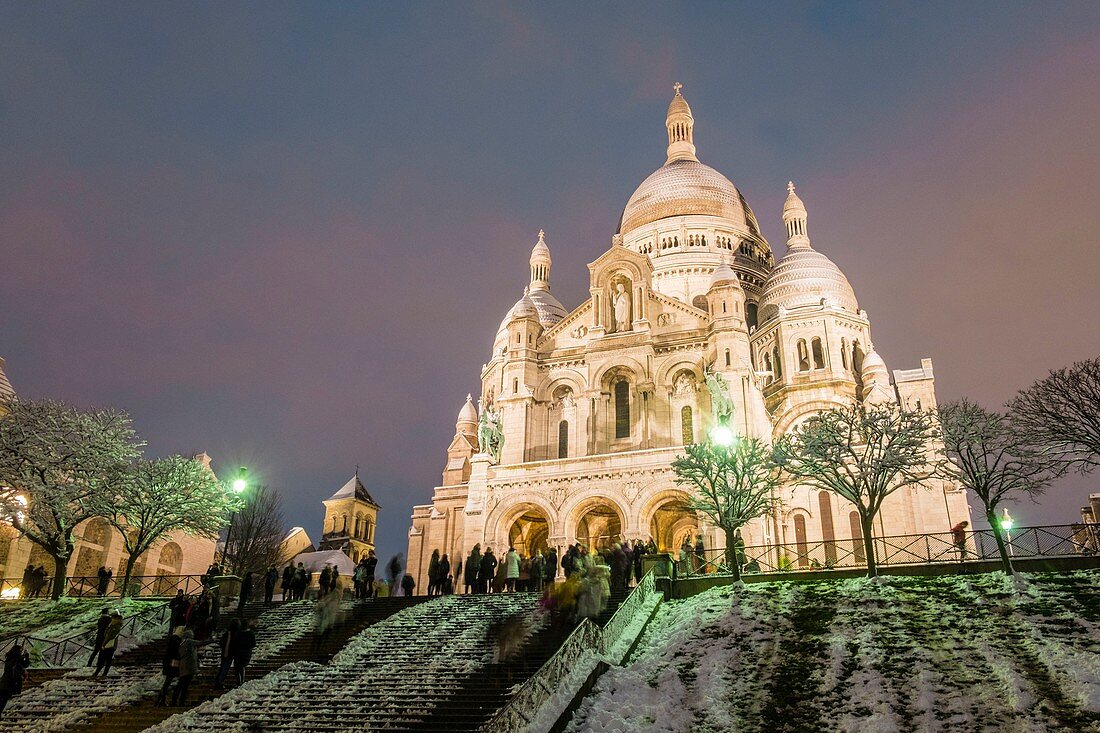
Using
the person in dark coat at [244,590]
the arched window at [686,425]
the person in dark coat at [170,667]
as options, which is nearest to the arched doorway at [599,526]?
the arched window at [686,425]

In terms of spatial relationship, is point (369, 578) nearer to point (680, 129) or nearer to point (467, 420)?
point (467, 420)

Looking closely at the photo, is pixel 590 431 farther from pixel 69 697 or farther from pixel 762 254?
pixel 762 254

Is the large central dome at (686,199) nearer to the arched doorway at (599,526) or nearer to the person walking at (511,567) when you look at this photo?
the arched doorway at (599,526)

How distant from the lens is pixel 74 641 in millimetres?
22578

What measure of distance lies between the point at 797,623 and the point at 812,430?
39.5 ft

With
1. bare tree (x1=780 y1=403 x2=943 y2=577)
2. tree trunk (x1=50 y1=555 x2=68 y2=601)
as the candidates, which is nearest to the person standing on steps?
tree trunk (x1=50 y1=555 x2=68 y2=601)

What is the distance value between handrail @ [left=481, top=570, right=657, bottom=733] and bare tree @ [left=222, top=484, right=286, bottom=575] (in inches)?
1401

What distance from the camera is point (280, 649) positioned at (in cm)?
2055

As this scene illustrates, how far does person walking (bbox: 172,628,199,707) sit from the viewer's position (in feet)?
54.9

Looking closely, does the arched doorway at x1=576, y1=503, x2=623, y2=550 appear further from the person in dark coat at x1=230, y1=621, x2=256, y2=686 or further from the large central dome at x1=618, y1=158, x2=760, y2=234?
the large central dome at x1=618, y1=158, x2=760, y2=234

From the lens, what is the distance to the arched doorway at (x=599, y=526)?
3922 centimetres

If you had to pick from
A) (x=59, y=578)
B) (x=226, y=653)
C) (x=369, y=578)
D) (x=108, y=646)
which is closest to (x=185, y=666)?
(x=226, y=653)

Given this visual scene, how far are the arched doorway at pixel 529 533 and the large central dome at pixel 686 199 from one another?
100 ft

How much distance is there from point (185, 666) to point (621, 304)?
31788 mm
